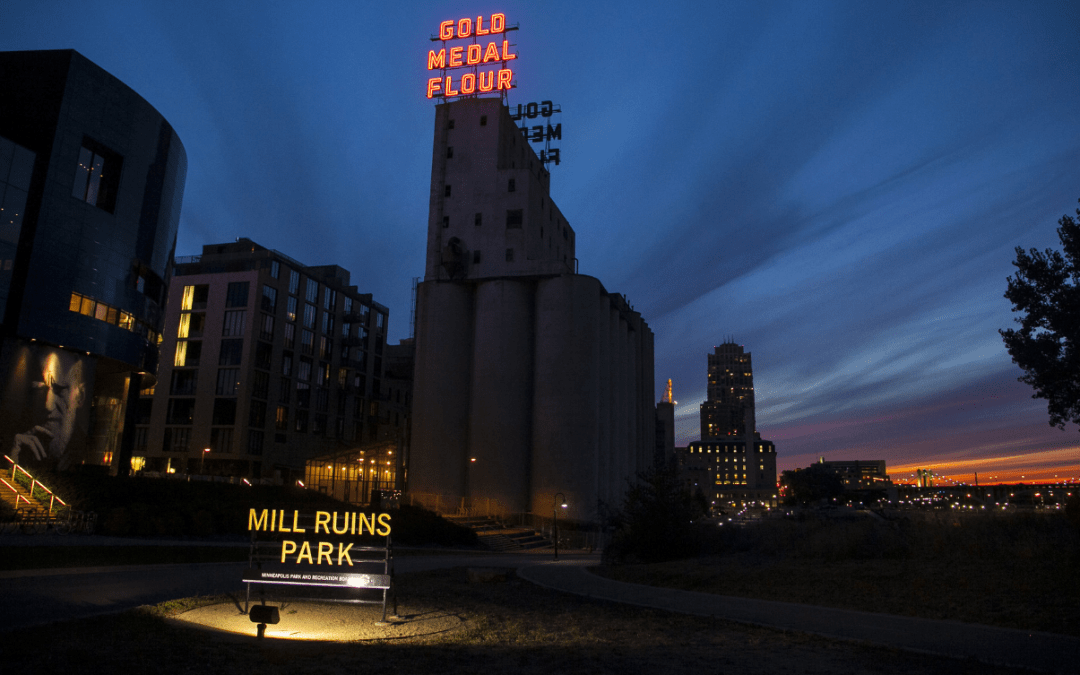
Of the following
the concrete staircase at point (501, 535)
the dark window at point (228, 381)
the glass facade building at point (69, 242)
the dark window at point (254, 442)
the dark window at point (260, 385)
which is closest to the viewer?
the glass facade building at point (69, 242)

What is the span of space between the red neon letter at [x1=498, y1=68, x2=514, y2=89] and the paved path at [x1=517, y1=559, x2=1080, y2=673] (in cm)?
6002

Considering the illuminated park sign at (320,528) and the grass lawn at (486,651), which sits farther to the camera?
the illuminated park sign at (320,528)

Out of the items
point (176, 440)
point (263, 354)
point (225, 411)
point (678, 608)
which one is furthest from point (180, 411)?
point (678, 608)

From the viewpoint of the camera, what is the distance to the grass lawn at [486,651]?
892 cm

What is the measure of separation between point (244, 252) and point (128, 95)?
3394 centimetres

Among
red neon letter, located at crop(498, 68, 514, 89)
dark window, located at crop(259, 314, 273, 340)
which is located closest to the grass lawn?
red neon letter, located at crop(498, 68, 514, 89)

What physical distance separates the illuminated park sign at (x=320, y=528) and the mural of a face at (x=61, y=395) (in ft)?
131

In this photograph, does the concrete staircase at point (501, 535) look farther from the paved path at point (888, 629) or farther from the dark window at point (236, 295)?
the dark window at point (236, 295)

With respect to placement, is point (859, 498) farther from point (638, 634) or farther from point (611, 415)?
point (638, 634)

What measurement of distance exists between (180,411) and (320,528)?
242 feet

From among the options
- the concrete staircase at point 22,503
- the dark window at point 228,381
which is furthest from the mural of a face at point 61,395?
the dark window at point 228,381

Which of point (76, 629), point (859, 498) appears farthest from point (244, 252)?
point (859, 498)

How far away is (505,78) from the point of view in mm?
68875

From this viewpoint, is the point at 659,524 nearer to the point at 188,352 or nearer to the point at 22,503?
the point at 22,503
